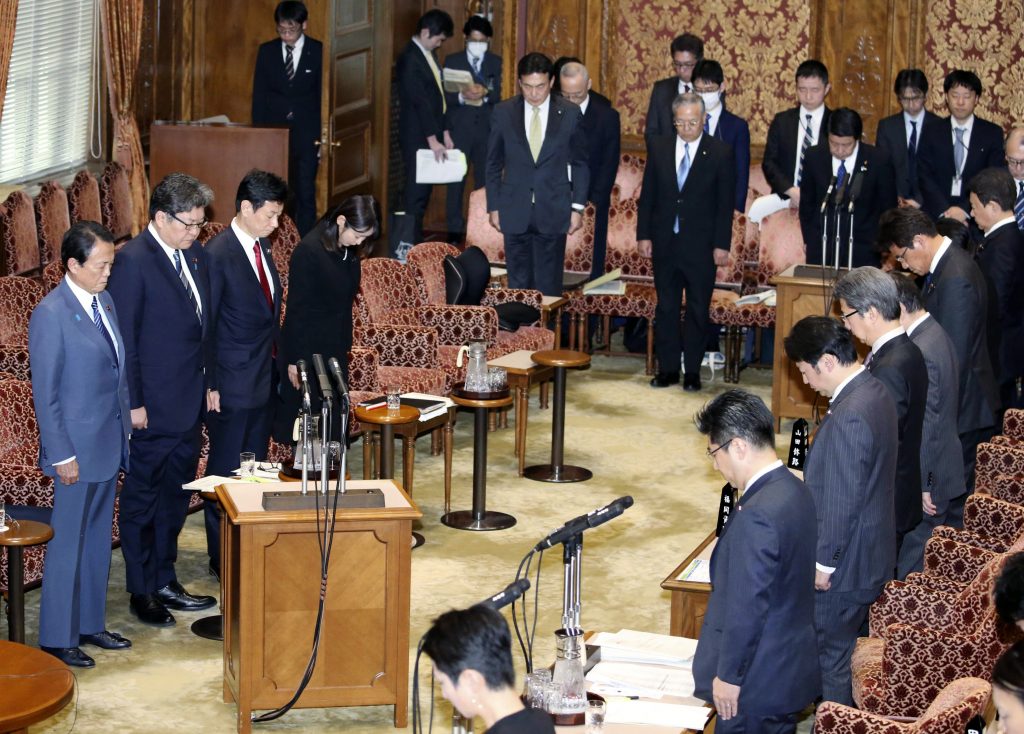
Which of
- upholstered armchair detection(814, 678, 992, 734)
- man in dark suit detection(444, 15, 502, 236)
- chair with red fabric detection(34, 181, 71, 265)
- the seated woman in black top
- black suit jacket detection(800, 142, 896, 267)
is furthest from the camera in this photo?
man in dark suit detection(444, 15, 502, 236)

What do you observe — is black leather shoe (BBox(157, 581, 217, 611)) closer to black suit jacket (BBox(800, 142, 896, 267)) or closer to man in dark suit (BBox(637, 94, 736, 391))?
man in dark suit (BBox(637, 94, 736, 391))

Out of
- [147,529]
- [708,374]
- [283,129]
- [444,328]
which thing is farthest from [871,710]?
[283,129]

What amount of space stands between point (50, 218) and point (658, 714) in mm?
6712

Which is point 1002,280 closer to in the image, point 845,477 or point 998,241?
point 998,241

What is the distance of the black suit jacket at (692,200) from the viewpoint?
10383 millimetres

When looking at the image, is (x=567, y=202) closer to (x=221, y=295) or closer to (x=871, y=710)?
(x=221, y=295)

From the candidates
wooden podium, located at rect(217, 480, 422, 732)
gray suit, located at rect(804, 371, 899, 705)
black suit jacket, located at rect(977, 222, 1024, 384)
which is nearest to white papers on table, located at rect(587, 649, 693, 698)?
gray suit, located at rect(804, 371, 899, 705)

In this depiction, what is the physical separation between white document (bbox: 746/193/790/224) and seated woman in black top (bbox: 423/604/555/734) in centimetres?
831

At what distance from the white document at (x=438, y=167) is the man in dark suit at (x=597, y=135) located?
4.89 ft

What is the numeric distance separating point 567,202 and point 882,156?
79.2 inches

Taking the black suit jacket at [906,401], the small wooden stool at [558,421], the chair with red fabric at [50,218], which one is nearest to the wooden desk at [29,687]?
the black suit jacket at [906,401]

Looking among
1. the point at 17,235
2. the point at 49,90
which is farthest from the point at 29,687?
the point at 49,90

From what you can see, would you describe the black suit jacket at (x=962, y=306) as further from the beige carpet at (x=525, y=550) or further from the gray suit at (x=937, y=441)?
the beige carpet at (x=525, y=550)

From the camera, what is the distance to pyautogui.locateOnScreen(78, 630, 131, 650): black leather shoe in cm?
624
